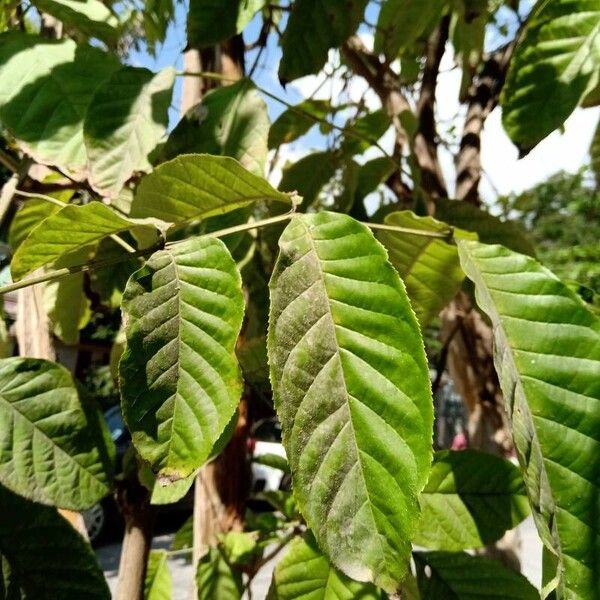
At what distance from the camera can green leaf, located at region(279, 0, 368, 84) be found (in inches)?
28.1

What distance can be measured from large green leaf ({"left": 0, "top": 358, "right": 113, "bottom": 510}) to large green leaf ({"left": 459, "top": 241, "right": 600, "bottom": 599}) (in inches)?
13.4

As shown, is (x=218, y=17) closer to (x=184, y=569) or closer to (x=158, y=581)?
(x=158, y=581)

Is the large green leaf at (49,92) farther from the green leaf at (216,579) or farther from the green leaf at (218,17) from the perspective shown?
the green leaf at (216,579)

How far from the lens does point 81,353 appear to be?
23.8 ft

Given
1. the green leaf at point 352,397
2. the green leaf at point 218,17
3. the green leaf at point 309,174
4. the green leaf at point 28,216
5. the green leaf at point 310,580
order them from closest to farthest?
the green leaf at point 352,397 < the green leaf at point 310,580 < the green leaf at point 218,17 < the green leaf at point 28,216 < the green leaf at point 309,174

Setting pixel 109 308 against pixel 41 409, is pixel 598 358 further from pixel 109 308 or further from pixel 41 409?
pixel 109 308

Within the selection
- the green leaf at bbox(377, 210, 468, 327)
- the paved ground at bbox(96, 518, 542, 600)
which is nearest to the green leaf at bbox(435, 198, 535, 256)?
the green leaf at bbox(377, 210, 468, 327)

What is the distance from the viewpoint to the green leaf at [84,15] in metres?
0.69

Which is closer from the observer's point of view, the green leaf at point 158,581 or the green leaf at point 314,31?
the green leaf at point 314,31

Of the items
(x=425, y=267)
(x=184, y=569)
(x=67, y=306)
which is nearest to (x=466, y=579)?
(x=425, y=267)

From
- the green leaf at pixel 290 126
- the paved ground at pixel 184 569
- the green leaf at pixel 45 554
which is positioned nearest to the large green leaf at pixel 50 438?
the green leaf at pixel 45 554

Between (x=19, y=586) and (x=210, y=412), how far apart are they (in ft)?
0.78

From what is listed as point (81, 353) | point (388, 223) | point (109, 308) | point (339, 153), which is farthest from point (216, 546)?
point (81, 353)

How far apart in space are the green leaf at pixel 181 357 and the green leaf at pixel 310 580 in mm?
240
